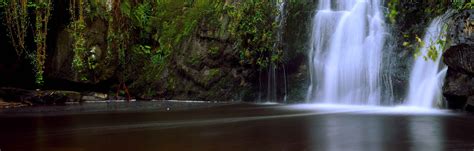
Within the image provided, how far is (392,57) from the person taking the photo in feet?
29.9

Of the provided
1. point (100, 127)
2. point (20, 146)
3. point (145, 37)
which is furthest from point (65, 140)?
point (145, 37)

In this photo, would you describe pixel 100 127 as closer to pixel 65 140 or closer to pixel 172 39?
pixel 65 140

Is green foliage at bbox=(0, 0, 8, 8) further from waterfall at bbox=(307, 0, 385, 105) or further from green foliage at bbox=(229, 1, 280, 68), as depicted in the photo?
waterfall at bbox=(307, 0, 385, 105)

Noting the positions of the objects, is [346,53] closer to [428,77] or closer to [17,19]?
[428,77]

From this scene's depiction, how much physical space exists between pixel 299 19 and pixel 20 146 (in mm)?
7994

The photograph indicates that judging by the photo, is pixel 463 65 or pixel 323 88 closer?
pixel 463 65

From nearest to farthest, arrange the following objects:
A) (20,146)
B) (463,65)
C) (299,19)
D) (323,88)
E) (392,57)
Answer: (20,146)
(463,65)
(392,57)
(323,88)
(299,19)

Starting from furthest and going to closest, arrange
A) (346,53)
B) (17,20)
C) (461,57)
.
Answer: (17,20) < (346,53) < (461,57)

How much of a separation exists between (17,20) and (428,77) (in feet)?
30.5

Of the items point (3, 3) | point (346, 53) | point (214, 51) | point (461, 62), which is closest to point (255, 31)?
point (214, 51)

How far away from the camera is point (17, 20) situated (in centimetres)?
1033

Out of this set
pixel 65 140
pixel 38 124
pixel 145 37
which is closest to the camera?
pixel 65 140

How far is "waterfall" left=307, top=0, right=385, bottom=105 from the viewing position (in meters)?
9.23

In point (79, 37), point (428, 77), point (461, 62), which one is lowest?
point (428, 77)
